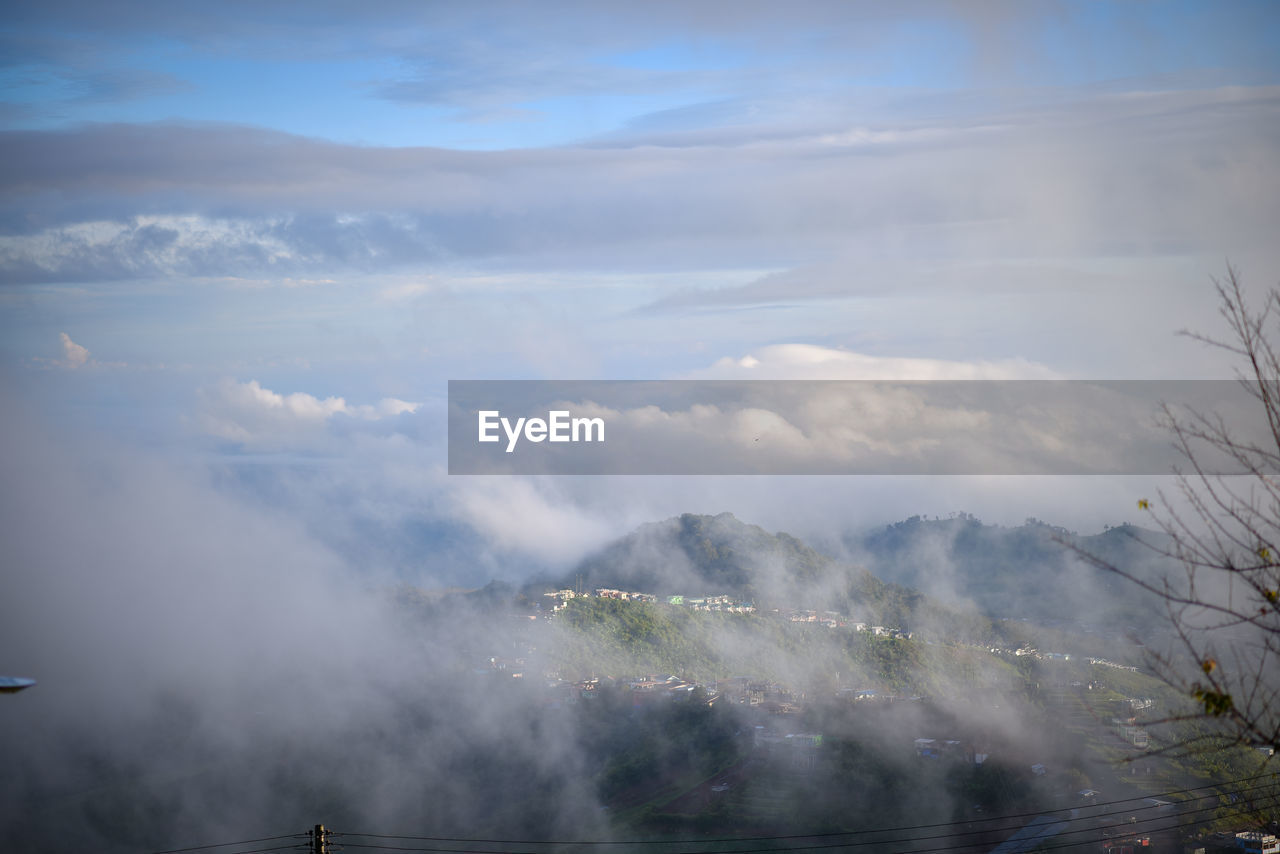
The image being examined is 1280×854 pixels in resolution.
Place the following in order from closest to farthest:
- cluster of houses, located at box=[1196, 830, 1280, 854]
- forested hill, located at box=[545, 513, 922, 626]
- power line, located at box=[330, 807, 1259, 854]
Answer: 1. cluster of houses, located at box=[1196, 830, 1280, 854]
2. power line, located at box=[330, 807, 1259, 854]
3. forested hill, located at box=[545, 513, 922, 626]

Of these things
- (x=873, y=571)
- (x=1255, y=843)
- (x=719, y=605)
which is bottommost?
(x=1255, y=843)

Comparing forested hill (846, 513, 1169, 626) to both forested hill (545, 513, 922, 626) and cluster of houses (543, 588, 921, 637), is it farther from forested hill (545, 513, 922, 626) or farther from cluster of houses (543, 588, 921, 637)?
cluster of houses (543, 588, 921, 637)

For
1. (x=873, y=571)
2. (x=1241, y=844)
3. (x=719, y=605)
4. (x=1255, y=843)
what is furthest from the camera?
(x=873, y=571)

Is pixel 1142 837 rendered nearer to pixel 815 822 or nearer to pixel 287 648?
pixel 815 822

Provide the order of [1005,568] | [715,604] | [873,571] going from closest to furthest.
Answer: [715,604] < [1005,568] < [873,571]

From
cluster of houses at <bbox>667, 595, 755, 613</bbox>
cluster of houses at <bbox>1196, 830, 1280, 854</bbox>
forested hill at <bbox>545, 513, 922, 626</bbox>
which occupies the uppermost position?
forested hill at <bbox>545, 513, 922, 626</bbox>

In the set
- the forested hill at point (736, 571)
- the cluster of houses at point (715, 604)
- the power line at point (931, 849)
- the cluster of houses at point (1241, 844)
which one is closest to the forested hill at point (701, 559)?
the forested hill at point (736, 571)

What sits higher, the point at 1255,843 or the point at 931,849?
the point at 1255,843

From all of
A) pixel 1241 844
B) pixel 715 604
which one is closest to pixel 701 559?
pixel 715 604

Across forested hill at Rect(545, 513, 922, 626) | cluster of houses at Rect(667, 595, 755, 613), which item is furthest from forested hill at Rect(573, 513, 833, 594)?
cluster of houses at Rect(667, 595, 755, 613)

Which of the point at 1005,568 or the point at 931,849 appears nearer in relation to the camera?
the point at 931,849

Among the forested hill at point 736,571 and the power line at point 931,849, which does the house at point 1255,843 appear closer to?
the power line at point 931,849

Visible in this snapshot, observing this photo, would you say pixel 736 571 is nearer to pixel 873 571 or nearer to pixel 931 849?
pixel 873 571
